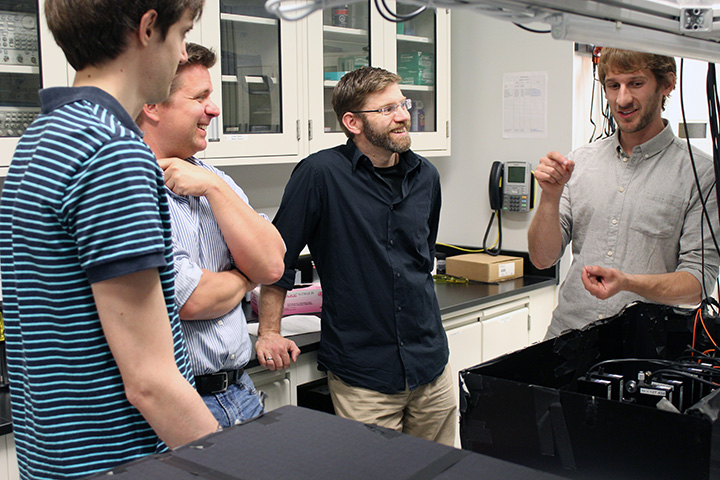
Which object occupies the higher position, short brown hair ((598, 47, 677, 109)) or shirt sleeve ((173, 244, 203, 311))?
short brown hair ((598, 47, 677, 109))

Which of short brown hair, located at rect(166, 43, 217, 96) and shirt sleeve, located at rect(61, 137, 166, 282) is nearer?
shirt sleeve, located at rect(61, 137, 166, 282)

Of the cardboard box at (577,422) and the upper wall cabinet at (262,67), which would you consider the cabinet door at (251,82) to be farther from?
the cardboard box at (577,422)

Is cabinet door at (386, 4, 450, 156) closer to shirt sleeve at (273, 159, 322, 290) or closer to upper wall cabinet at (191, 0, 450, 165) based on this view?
upper wall cabinet at (191, 0, 450, 165)

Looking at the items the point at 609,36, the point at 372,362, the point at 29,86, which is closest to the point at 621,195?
the point at 372,362

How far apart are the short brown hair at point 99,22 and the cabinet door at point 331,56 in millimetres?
1884

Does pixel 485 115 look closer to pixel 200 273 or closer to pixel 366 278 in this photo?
pixel 366 278

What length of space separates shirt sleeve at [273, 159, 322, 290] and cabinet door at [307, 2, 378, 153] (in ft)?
2.37

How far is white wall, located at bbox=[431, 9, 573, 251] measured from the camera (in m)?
3.20

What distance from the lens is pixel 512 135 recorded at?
3375mm

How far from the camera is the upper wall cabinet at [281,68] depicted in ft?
8.50

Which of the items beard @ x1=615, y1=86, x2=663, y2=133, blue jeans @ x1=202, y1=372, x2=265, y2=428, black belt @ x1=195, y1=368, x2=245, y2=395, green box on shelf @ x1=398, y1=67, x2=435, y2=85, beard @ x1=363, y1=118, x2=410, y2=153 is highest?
green box on shelf @ x1=398, y1=67, x2=435, y2=85

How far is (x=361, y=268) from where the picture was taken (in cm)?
214

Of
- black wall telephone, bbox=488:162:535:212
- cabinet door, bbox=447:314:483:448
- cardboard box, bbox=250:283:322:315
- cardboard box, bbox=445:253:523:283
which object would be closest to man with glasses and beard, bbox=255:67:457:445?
cardboard box, bbox=250:283:322:315

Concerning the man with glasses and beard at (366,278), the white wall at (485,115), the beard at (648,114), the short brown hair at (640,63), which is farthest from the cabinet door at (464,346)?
the short brown hair at (640,63)
